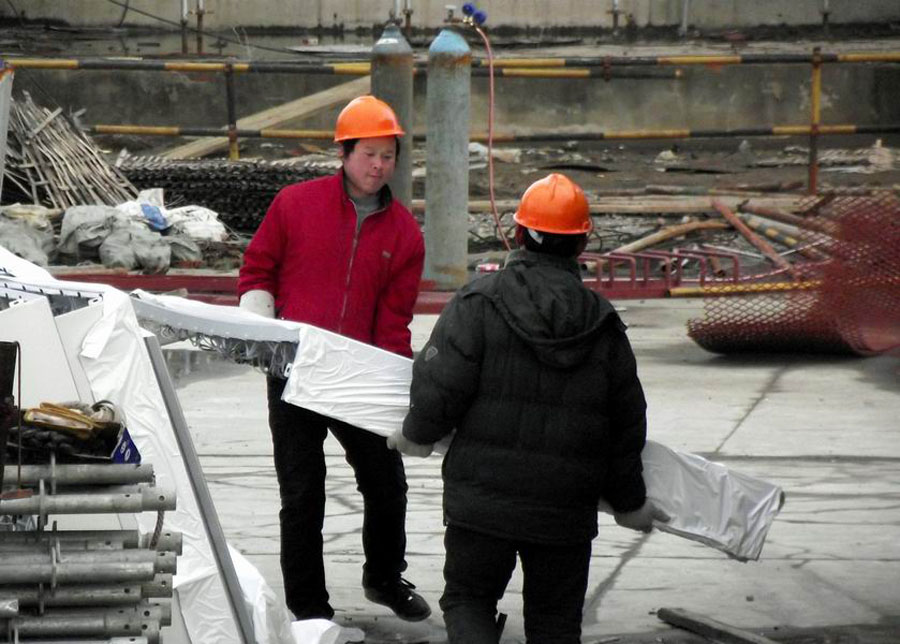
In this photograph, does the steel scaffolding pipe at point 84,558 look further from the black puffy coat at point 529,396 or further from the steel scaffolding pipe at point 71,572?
the black puffy coat at point 529,396

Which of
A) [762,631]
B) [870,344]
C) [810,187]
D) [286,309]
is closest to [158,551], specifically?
[286,309]

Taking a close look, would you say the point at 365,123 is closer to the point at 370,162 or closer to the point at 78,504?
the point at 370,162

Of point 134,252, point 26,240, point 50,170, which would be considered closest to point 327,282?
point 134,252

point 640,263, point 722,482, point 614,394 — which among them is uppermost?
point 614,394

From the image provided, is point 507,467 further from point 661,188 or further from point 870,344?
point 661,188

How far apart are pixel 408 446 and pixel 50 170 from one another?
10.2 metres

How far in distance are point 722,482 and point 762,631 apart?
2.82ft

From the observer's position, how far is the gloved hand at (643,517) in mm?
4273

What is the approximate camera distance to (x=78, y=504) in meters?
3.25

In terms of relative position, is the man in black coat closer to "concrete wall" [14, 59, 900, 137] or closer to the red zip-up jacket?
the red zip-up jacket

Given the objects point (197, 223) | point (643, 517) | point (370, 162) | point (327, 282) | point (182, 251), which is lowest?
point (182, 251)

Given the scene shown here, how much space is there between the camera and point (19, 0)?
23891 millimetres

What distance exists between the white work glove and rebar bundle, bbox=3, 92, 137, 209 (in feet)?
29.0

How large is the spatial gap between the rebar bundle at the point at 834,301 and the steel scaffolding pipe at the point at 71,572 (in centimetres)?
583
